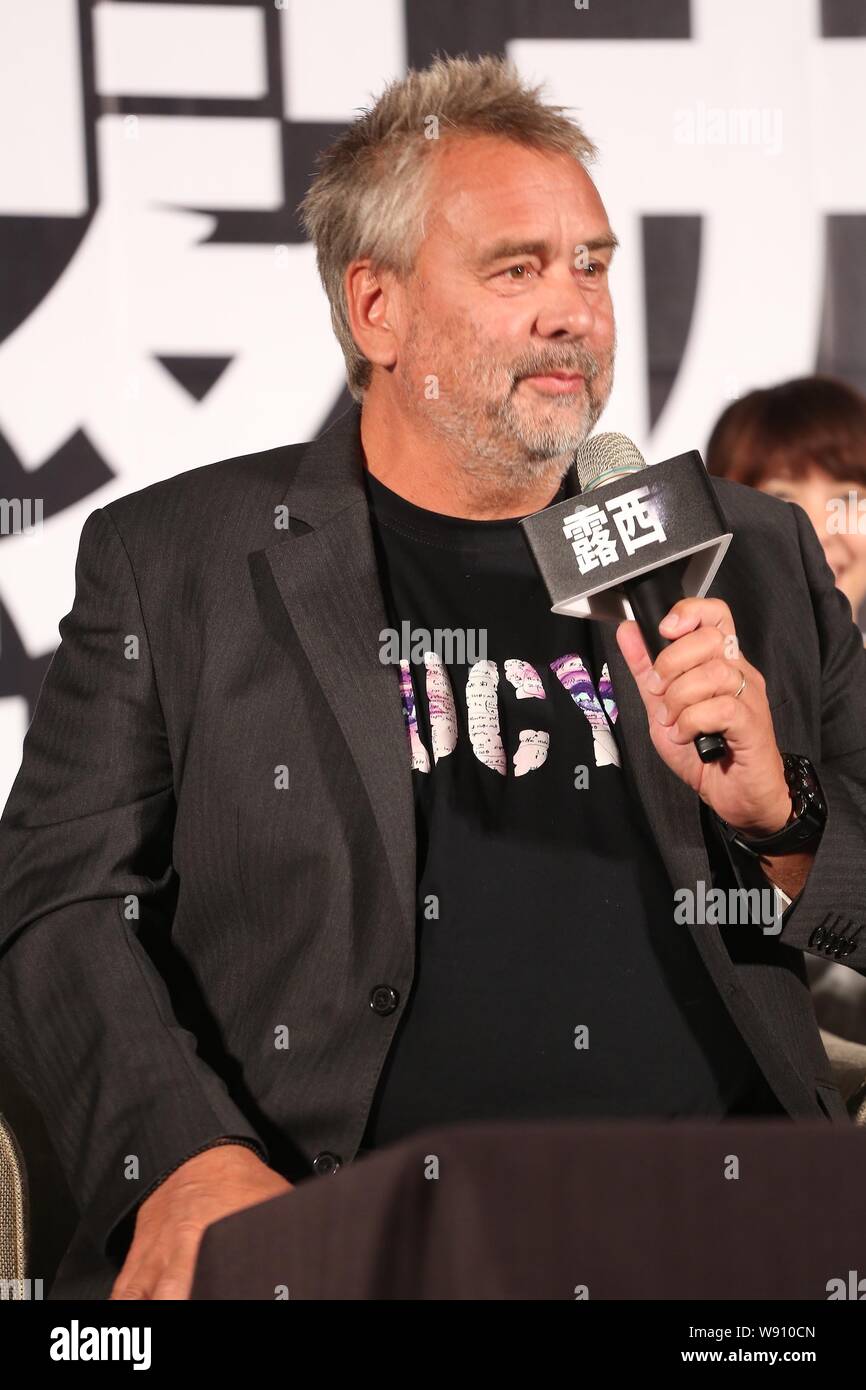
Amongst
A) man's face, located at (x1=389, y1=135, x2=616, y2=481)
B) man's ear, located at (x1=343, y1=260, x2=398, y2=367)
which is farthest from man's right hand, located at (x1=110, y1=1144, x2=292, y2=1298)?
man's ear, located at (x1=343, y1=260, x2=398, y2=367)

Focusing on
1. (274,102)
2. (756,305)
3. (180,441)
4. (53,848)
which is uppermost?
(274,102)

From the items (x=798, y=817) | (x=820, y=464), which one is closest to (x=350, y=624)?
(x=798, y=817)

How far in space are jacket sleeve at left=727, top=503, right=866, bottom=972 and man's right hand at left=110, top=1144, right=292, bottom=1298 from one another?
20.0 inches

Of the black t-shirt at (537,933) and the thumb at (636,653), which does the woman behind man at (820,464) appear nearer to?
the black t-shirt at (537,933)

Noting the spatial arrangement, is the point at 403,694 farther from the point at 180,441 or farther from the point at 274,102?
the point at 274,102

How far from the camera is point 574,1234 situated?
673 millimetres

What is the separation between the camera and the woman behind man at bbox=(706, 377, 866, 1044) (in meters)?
2.28

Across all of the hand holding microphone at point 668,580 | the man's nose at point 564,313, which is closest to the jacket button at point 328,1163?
the hand holding microphone at point 668,580

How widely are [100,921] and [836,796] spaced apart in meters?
0.67

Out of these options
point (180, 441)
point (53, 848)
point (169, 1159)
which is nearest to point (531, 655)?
point (53, 848)

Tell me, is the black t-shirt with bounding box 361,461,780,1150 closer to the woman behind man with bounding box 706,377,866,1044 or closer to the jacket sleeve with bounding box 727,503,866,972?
the jacket sleeve with bounding box 727,503,866,972

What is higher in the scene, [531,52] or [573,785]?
[531,52]

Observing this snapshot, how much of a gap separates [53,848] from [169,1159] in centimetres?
33

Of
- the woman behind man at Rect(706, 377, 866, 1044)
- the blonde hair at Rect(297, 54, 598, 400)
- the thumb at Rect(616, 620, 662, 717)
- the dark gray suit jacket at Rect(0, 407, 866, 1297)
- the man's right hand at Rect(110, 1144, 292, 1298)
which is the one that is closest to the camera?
the man's right hand at Rect(110, 1144, 292, 1298)
